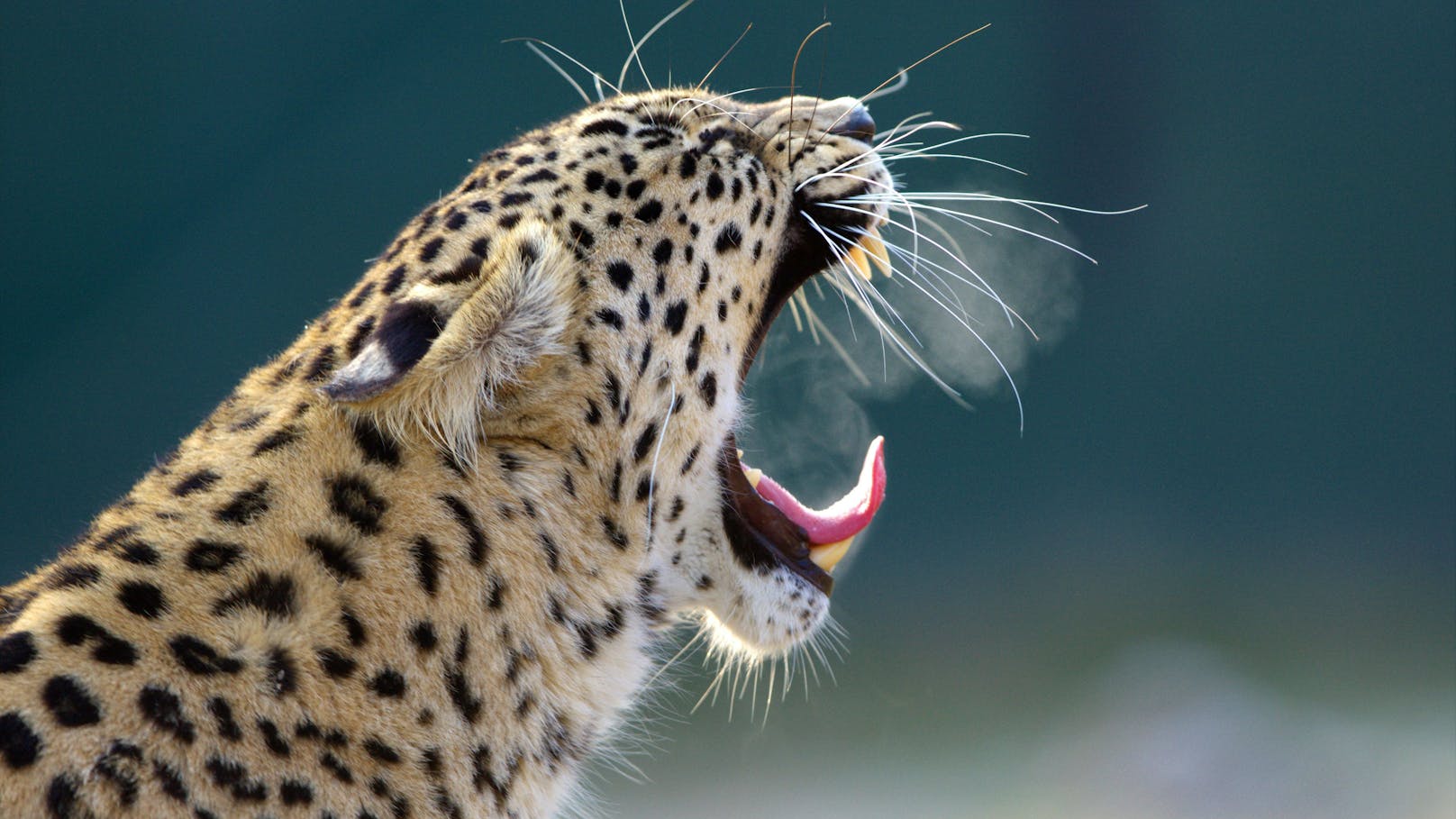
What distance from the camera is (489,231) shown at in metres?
2.27

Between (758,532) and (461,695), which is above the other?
(758,532)

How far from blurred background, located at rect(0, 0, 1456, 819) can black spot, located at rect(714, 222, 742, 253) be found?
11.7 ft

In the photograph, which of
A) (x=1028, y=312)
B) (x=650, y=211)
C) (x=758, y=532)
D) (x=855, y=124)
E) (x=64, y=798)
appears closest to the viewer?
(x=64, y=798)

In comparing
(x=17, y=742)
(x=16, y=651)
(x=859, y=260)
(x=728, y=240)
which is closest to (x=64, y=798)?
(x=17, y=742)

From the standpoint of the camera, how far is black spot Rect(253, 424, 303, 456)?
2.11m

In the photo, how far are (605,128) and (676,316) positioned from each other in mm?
371

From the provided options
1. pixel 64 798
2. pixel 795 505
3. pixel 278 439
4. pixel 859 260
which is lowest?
pixel 64 798

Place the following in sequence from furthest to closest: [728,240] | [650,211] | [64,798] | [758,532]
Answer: [758,532]
[728,240]
[650,211]
[64,798]

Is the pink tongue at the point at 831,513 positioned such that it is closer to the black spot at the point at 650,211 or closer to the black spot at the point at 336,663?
the black spot at the point at 650,211

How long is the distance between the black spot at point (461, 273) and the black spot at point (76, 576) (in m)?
0.65

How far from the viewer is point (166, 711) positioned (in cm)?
189

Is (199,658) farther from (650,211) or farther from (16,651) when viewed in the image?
(650,211)

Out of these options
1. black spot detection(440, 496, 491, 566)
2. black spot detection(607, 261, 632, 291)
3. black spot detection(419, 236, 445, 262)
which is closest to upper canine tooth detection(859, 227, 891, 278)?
black spot detection(607, 261, 632, 291)

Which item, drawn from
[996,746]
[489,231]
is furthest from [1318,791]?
[489,231]
